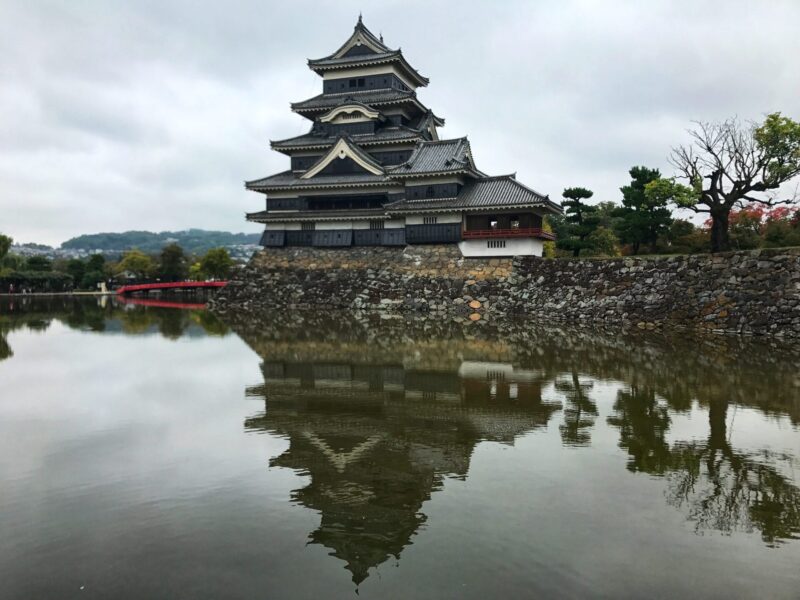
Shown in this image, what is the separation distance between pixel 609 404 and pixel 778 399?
11.0 ft

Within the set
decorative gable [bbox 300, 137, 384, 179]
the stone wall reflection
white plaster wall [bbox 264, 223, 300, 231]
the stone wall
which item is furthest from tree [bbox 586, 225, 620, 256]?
the stone wall reflection

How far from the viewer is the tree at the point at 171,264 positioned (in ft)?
248

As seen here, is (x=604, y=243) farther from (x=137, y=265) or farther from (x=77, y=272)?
(x=77, y=272)

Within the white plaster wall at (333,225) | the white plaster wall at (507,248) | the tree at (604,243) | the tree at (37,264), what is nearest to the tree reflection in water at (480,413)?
the white plaster wall at (507,248)

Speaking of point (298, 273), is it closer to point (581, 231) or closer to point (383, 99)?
point (383, 99)

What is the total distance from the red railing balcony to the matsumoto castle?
0.08m

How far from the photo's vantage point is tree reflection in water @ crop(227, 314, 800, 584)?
598cm

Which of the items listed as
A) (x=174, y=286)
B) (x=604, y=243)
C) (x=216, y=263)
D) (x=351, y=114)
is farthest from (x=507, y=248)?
(x=216, y=263)

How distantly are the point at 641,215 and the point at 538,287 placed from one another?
7685mm

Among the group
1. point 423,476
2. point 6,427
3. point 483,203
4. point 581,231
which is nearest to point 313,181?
point 483,203

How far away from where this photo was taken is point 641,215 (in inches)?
1253

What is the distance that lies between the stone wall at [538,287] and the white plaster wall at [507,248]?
494mm

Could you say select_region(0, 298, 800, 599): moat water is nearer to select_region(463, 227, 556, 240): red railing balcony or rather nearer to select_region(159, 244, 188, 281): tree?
select_region(463, 227, 556, 240): red railing balcony

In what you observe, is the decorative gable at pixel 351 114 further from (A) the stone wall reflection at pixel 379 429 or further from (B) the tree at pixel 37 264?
(B) the tree at pixel 37 264
